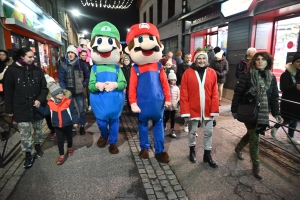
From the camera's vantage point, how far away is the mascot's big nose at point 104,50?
3.72 meters

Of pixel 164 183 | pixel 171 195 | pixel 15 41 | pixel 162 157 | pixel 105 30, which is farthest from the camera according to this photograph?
pixel 15 41

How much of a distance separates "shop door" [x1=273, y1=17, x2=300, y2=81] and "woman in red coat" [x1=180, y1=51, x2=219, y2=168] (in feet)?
16.1

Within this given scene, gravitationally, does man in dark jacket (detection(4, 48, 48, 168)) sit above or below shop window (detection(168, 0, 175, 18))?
below

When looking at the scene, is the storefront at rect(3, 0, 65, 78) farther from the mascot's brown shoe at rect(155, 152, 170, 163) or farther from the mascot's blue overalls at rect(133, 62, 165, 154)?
the mascot's brown shoe at rect(155, 152, 170, 163)

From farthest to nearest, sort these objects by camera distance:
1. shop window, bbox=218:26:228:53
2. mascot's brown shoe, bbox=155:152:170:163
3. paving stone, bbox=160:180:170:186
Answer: shop window, bbox=218:26:228:53
mascot's brown shoe, bbox=155:152:170:163
paving stone, bbox=160:180:170:186

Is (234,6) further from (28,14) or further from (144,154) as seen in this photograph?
(28,14)

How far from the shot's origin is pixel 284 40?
282 inches

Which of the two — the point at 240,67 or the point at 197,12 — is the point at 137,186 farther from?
the point at 197,12

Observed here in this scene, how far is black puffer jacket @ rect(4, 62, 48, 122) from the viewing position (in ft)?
11.1

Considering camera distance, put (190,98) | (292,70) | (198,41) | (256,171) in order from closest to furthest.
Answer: (256,171), (190,98), (292,70), (198,41)

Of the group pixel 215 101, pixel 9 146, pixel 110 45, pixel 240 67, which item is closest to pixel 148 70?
pixel 110 45

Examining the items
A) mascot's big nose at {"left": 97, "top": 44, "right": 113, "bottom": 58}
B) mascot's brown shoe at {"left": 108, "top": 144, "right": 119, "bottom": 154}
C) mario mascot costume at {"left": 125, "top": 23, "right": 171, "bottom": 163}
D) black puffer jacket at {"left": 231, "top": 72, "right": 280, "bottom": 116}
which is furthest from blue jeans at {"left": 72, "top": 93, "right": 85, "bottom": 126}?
black puffer jacket at {"left": 231, "top": 72, "right": 280, "bottom": 116}

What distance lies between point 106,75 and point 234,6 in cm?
669

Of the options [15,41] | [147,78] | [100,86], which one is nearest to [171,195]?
[147,78]
